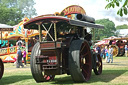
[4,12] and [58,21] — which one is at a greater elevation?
[4,12]

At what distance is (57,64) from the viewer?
843cm

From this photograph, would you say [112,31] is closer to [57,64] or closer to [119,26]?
[119,26]

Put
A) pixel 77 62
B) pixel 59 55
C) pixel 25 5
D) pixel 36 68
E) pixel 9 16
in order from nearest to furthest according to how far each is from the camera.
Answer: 1. pixel 77 62
2. pixel 59 55
3. pixel 36 68
4. pixel 9 16
5. pixel 25 5

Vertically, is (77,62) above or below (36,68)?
above

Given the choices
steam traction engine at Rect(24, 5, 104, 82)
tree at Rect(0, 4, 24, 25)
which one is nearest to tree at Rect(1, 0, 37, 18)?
tree at Rect(0, 4, 24, 25)

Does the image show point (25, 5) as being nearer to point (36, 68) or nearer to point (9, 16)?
point (9, 16)

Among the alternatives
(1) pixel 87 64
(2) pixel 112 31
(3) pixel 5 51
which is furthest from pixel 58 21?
(2) pixel 112 31

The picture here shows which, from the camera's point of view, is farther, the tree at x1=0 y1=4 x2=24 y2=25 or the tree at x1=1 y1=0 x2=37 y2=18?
the tree at x1=1 y1=0 x2=37 y2=18

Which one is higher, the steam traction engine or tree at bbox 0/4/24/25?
tree at bbox 0/4/24/25

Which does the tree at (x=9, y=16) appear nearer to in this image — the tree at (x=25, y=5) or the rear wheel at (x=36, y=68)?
the tree at (x=25, y=5)

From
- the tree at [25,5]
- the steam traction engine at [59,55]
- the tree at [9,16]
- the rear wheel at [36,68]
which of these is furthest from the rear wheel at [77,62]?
the tree at [25,5]

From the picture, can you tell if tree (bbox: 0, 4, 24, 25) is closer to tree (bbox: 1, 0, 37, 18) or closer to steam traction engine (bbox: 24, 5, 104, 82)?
tree (bbox: 1, 0, 37, 18)

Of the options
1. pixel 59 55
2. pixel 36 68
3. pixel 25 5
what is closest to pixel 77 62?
pixel 59 55

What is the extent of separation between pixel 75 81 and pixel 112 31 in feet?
261
